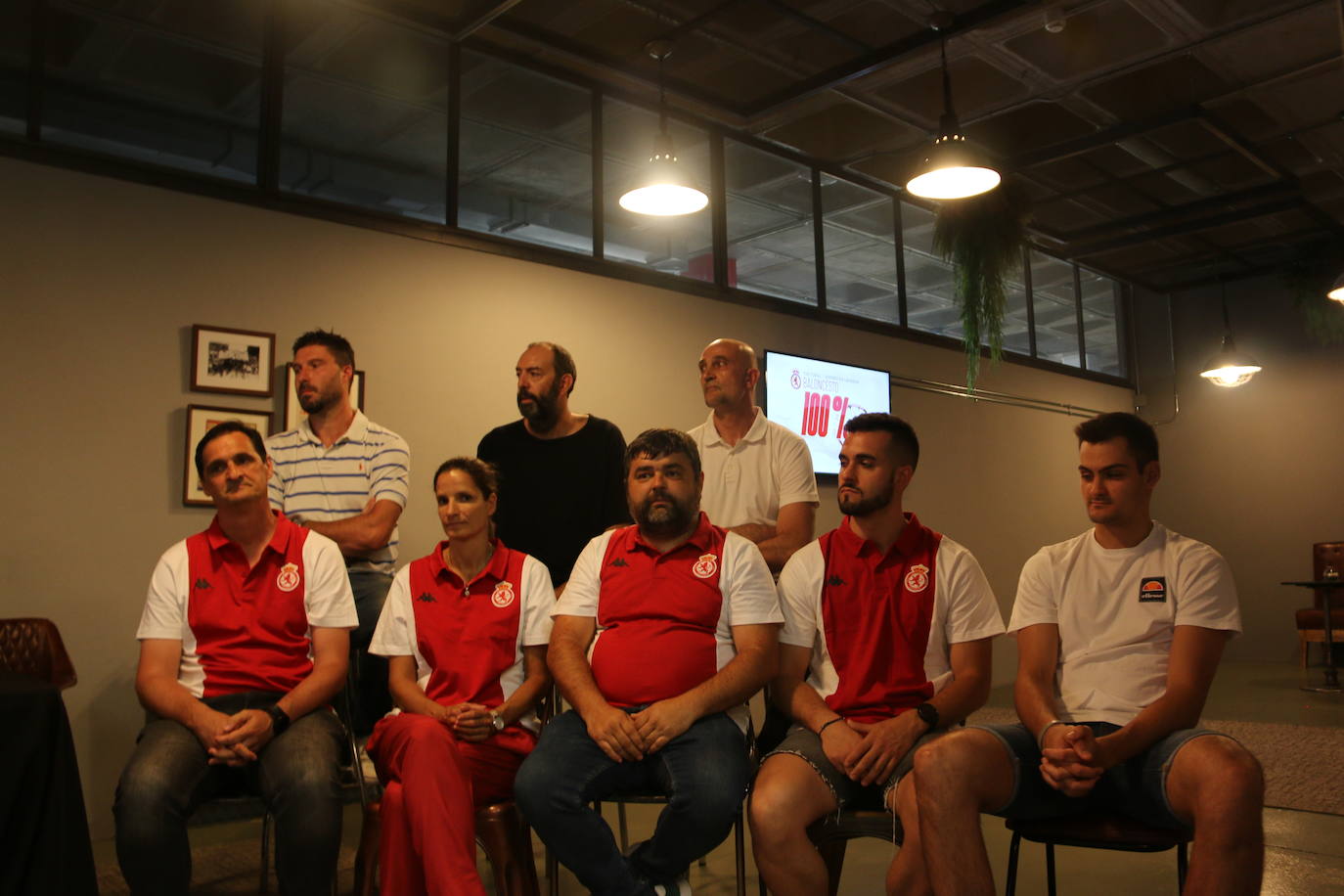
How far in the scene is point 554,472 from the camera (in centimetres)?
342

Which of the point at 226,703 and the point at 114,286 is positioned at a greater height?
the point at 114,286

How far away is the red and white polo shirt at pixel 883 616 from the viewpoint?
249 centimetres

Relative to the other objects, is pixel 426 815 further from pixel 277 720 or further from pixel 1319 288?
pixel 1319 288

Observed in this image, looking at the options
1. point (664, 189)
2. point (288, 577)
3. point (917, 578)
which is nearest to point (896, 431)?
point (917, 578)

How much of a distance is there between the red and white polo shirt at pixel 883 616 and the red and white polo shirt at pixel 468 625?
0.70 meters

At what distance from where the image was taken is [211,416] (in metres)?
4.18

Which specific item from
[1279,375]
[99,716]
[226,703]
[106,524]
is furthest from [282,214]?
[1279,375]

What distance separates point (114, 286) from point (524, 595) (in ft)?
8.04

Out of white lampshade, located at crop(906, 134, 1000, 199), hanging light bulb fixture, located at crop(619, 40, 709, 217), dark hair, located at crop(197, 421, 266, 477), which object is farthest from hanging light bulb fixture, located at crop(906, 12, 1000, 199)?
dark hair, located at crop(197, 421, 266, 477)

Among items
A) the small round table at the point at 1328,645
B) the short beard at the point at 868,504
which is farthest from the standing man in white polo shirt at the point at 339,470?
the small round table at the point at 1328,645

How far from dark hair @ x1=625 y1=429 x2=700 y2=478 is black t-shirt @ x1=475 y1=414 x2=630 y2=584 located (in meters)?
0.61

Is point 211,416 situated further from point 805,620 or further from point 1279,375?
point 1279,375

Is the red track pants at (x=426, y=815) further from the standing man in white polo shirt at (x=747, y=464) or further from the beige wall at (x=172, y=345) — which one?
the beige wall at (x=172, y=345)

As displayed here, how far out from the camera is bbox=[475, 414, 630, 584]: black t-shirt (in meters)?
3.34
